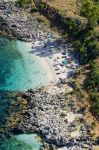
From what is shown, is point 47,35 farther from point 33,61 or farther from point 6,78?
point 6,78

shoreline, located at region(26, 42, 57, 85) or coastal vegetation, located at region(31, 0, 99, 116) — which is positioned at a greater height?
coastal vegetation, located at region(31, 0, 99, 116)

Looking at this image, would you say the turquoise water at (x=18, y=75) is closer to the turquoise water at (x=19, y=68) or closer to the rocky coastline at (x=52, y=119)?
the turquoise water at (x=19, y=68)

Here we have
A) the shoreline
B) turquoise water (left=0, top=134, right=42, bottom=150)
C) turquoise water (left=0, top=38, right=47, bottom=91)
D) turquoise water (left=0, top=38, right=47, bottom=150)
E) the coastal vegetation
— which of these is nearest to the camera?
turquoise water (left=0, top=134, right=42, bottom=150)

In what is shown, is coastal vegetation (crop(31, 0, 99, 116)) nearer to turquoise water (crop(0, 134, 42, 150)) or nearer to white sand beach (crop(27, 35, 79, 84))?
white sand beach (crop(27, 35, 79, 84))

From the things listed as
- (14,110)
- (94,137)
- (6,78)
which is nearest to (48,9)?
(6,78)

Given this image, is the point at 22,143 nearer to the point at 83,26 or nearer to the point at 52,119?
the point at 52,119

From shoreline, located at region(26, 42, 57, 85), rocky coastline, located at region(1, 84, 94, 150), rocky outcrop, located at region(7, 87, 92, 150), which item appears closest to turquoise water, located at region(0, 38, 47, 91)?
shoreline, located at region(26, 42, 57, 85)

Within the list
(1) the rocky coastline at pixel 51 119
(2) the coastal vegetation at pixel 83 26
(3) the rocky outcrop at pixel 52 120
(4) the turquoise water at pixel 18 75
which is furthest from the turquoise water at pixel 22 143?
(2) the coastal vegetation at pixel 83 26
